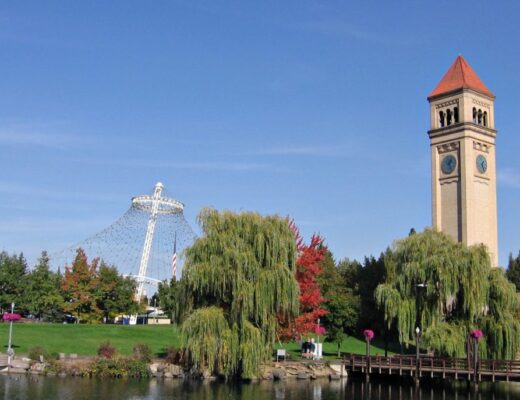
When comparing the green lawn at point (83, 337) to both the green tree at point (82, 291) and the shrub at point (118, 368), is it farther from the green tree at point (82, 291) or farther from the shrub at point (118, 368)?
the green tree at point (82, 291)

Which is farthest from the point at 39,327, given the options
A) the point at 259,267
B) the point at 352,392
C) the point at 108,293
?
the point at 352,392

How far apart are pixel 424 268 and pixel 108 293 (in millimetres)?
33455

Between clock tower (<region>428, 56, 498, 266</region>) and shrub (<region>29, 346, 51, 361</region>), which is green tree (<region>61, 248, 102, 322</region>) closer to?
shrub (<region>29, 346, 51, 361</region>)

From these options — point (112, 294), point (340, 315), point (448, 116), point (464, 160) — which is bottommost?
point (340, 315)

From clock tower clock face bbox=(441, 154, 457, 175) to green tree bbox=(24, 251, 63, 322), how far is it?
42.7 meters

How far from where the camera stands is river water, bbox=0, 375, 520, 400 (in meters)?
37.8

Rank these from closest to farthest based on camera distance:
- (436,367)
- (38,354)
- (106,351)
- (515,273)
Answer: (38,354) → (436,367) → (106,351) → (515,273)

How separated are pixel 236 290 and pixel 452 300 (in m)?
16.6

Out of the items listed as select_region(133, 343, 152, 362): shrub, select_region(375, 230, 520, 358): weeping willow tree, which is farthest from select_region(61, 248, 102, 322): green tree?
select_region(375, 230, 520, 358): weeping willow tree

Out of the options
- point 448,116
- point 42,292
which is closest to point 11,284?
point 42,292

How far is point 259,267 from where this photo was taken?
4803 cm

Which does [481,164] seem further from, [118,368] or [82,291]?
[118,368]

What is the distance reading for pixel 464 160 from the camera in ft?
252

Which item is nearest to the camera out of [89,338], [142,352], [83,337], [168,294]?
[142,352]
